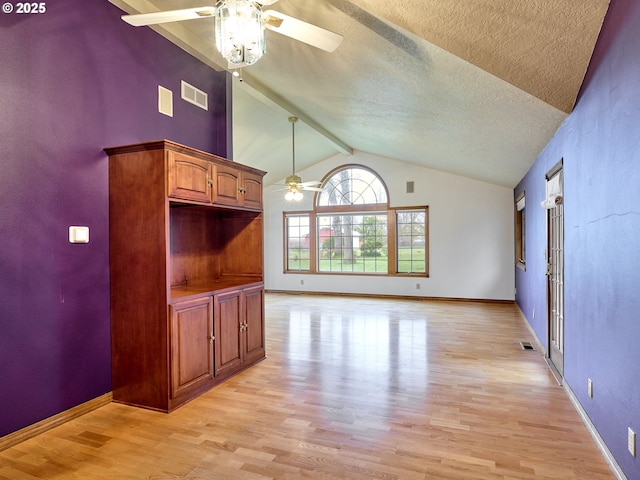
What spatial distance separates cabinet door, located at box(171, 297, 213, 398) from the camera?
2.93 metres

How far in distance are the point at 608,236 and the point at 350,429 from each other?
2013 mm

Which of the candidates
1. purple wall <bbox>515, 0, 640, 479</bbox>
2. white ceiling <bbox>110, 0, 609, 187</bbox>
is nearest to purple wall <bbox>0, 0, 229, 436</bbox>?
white ceiling <bbox>110, 0, 609, 187</bbox>

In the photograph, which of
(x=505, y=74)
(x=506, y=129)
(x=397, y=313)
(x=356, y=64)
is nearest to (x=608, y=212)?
(x=505, y=74)

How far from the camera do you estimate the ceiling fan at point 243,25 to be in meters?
1.88

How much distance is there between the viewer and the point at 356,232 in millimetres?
8781

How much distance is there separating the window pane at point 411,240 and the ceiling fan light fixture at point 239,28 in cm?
670

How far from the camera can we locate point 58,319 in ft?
8.84

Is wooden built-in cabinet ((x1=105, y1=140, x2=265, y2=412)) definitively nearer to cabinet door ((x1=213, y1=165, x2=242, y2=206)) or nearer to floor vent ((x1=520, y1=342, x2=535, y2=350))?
cabinet door ((x1=213, y1=165, x2=242, y2=206))

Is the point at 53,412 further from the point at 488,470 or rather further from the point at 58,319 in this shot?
the point at 488,470

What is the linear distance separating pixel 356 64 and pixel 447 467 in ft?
10.5

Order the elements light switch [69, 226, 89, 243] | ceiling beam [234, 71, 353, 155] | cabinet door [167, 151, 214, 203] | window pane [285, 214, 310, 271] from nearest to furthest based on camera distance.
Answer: light switch [69, 226, 89, 243], cabinet door [167, 151, 214, 203], ceiling beam [234, 71, 353, 155], window pane [285, 214, 310, 271]

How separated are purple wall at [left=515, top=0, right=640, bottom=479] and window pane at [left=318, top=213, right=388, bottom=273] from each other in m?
5.38

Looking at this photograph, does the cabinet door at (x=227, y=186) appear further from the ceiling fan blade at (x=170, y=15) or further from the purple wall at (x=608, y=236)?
the purple wall at (x=608, y=236)

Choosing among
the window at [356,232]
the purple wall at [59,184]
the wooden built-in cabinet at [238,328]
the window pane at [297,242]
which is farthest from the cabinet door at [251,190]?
the window pane at [297,242]
